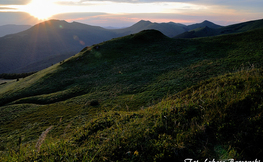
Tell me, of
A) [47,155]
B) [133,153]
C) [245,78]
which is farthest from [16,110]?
[245,78]

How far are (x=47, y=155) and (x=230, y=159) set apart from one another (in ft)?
20.9

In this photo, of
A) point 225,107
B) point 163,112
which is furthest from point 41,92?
point 225,107

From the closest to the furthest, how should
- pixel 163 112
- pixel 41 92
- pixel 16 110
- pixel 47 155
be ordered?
1. pixel 47 155
2. pixel 163 112
3. pixel 16 110
4. pixel 41 92

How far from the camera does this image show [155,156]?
437 cm

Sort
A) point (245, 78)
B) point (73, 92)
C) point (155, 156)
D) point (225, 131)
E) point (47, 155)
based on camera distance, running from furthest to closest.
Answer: point (73, 92), point (245, 78), point (47, 155), point (225, 131), point (155, 156)

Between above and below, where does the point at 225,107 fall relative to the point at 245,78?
below

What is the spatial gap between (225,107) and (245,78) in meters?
3.71

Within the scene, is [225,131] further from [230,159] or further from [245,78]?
[245,78]

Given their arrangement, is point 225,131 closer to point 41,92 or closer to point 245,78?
point 245,78

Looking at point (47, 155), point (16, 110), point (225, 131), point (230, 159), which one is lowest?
point (16, 110)

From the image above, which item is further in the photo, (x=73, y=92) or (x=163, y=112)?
(x=73, y=92)

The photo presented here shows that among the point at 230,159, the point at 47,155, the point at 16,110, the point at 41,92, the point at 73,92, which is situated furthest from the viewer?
the point at 41,92

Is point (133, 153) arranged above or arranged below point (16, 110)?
above

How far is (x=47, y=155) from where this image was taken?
525cm
